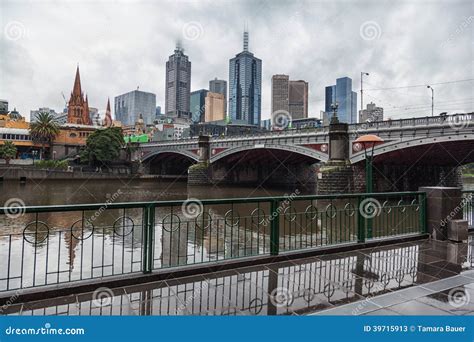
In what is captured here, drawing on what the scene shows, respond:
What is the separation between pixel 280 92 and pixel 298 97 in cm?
844

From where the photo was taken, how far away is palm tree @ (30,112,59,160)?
2448 inches

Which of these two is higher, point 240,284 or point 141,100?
point 141,100

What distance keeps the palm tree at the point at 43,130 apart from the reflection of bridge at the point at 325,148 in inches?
718

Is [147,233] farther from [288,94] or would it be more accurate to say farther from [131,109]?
[131,109]

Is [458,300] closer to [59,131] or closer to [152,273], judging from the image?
[152,273]

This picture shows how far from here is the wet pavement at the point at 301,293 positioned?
4.32 m

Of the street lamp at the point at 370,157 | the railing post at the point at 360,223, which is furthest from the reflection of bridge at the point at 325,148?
the railing post at the point at 360,223

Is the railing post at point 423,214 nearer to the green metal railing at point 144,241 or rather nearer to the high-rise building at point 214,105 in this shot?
the green metal railing at point 144,241

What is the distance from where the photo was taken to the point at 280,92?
7625cm

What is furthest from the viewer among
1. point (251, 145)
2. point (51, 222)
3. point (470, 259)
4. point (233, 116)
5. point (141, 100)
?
point (141, 100)

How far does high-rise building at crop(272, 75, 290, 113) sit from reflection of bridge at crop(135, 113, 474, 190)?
21.8 meters

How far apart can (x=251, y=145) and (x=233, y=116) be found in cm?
8083

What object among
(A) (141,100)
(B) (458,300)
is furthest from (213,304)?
(A) (141,100)

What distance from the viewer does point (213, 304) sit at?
4.50m
